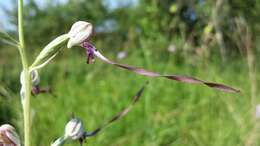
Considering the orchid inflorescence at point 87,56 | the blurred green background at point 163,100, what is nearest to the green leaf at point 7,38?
the orchid inflorescence at point 87,56

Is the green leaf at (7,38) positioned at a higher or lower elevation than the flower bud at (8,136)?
higher

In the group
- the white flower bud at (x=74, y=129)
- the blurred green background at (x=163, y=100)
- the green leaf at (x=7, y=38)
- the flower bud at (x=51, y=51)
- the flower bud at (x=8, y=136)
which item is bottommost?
the blurred green background at (x=163, y=100)

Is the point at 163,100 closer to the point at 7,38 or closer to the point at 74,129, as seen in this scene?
the point at 74,129

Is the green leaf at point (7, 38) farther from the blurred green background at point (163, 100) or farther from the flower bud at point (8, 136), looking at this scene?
the blurred green background at point (163, 100)

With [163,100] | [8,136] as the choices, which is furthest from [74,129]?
[163,100]

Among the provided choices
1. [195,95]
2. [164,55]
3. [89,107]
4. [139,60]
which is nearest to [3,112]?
[89,107]
